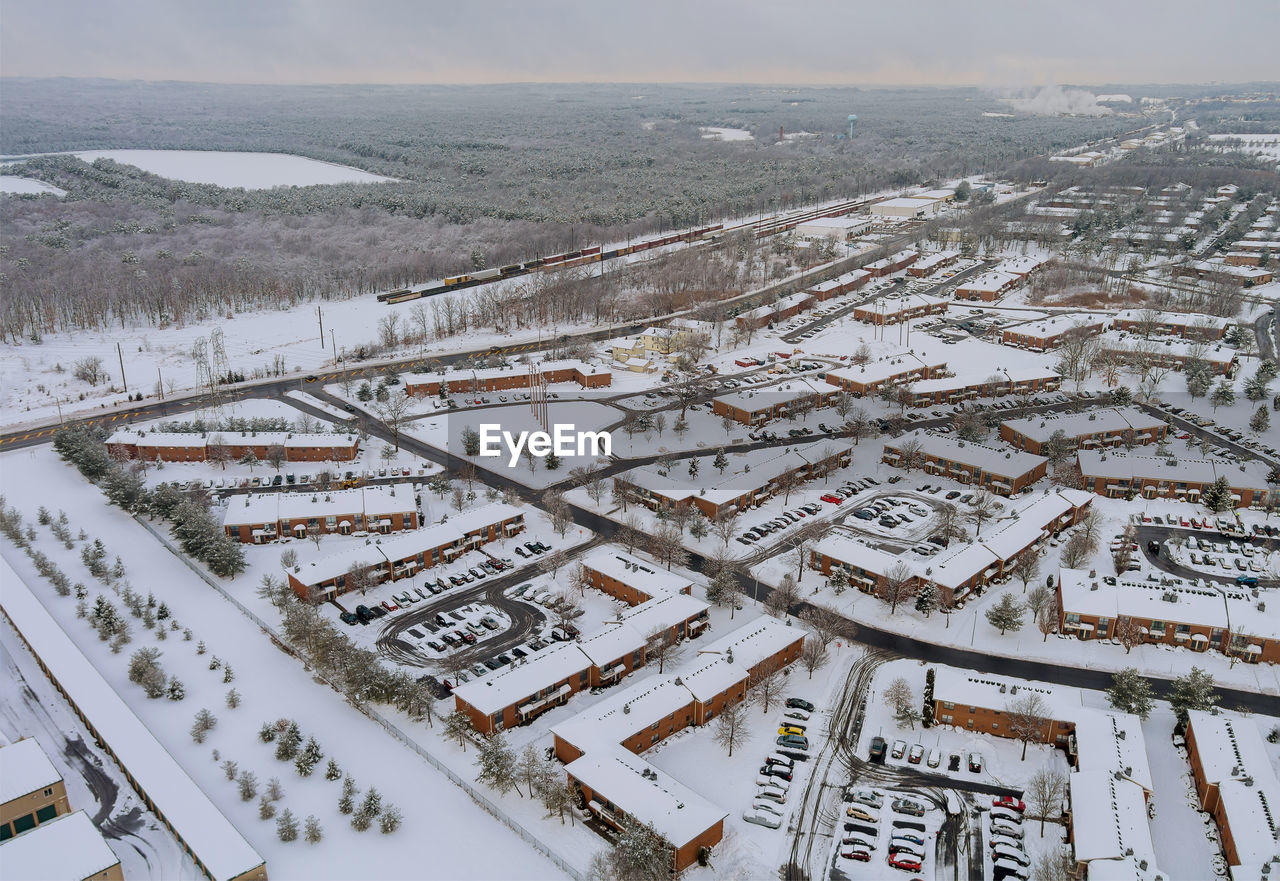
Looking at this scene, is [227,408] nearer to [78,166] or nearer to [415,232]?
[415,232]

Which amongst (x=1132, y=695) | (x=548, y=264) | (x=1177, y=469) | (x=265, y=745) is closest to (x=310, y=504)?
(x=265, y=745)

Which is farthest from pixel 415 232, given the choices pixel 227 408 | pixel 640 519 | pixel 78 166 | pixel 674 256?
pixel 640 519

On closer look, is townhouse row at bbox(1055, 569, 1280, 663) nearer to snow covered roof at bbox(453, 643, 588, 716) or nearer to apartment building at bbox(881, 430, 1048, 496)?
apartment building at bbox(881, 430, 1048, 496)

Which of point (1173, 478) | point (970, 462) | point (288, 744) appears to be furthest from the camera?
point (970, 462)

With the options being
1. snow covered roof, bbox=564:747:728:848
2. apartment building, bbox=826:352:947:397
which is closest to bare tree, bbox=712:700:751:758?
snow covered roof, bbox=564:747:728:848

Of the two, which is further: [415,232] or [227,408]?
[415,232]

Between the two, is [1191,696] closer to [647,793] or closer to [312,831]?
[647,793]
